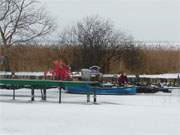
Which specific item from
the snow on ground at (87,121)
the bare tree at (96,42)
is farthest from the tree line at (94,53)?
the snow on ground at (87,121)

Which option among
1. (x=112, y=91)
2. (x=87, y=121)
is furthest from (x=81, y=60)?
(x=87, y=121)

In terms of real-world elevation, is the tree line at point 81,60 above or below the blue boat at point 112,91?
above

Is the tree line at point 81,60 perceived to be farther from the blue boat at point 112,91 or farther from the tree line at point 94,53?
the blue boat at point 112,91

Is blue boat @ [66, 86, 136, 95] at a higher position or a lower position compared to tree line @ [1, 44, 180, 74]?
lower

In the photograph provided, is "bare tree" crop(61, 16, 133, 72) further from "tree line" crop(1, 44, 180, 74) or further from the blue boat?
the blue boat

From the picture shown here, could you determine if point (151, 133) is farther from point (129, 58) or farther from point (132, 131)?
point (129, 58)

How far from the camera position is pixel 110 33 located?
5134 cm

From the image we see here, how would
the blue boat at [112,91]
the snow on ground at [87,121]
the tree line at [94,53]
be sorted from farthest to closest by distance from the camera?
the tree line at [94,53] → the blue boat at [112,91] → the snow on ground at [87,121]

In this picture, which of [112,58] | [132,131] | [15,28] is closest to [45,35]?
[15,28]

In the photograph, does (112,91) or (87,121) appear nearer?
(87,121)

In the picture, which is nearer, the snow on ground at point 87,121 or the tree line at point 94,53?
the snow on ground at point 87,121

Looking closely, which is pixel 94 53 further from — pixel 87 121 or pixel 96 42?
pixel 87 121

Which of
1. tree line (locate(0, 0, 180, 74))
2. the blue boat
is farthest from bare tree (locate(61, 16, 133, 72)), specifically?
the blue boat

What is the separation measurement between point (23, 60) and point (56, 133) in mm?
36117
